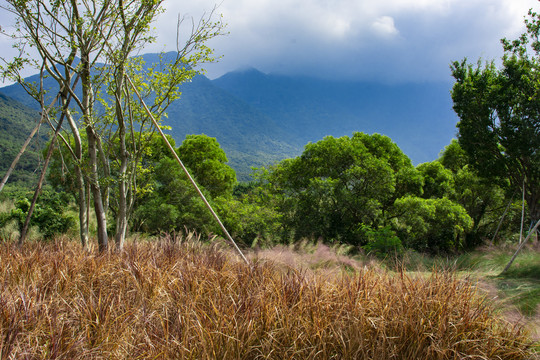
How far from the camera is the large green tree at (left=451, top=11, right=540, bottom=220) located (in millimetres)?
9911

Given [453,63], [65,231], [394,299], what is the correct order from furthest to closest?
[453,63], [65,231], [394,299]

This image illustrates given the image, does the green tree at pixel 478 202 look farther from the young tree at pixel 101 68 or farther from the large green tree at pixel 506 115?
the young tree at pixel 101 68

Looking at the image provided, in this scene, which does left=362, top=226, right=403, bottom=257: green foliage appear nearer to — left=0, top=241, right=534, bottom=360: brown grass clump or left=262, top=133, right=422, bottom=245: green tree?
left=262, top=133, right=422, bottom=245: green tree

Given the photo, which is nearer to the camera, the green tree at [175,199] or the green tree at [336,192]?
the green tree at [175,199]

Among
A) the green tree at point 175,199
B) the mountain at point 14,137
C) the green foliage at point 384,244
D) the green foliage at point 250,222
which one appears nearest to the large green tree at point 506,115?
the green foliage at point 384,244

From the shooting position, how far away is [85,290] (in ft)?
10.3

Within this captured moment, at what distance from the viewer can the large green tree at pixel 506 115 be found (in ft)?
32.5

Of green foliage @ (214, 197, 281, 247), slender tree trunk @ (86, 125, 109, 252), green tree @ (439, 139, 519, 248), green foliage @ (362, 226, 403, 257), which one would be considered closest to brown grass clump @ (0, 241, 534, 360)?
slender tree trunk @ (86, 125, 109, 252)

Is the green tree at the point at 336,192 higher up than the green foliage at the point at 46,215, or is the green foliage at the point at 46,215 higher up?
the green tree at the point at 336,192

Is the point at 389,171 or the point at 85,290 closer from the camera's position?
the point at 85,290

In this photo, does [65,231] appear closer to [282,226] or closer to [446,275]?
[282,226]

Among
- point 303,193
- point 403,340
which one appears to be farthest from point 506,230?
point 403,340

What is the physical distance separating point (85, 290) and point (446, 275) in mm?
3162

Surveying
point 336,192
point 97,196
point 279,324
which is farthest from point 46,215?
point 336,192
